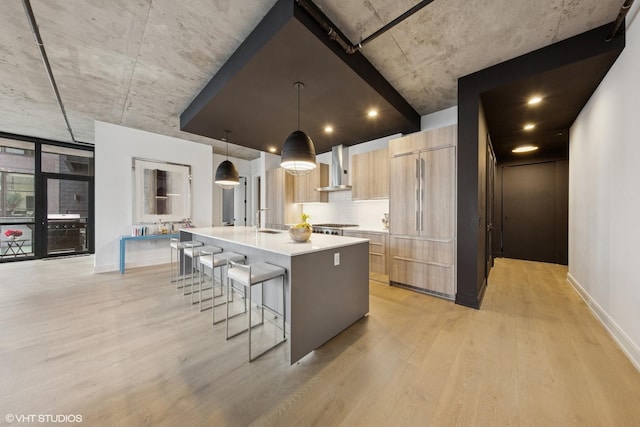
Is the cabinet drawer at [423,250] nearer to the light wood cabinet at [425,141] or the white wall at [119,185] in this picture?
the light wood cabinet at [425,141]

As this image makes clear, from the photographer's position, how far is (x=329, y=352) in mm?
2016

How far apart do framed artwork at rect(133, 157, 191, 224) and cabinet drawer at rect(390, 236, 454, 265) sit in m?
4.83

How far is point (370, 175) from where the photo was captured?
14.9ft

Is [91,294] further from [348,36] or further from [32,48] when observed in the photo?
[348,36]

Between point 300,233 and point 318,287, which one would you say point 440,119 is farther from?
point 318,287

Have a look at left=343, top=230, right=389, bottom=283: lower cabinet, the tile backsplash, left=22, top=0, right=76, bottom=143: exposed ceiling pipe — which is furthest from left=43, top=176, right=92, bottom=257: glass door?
left=343, top=230, right=389, bottom=283: lower cabinet

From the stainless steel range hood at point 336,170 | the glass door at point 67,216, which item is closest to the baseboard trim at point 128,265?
the glass door at point 67,216

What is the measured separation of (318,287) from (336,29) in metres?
2.34

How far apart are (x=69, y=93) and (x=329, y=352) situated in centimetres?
514

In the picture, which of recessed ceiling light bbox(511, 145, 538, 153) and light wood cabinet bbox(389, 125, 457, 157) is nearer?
light wood cabinet bbox(389, 125, 457, 157)

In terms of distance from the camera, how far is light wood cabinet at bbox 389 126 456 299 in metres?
3.12

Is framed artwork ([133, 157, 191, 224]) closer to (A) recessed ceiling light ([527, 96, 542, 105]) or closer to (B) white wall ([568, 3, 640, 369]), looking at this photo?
(A) recessed ceiling light ([527, 96, 542, 105])

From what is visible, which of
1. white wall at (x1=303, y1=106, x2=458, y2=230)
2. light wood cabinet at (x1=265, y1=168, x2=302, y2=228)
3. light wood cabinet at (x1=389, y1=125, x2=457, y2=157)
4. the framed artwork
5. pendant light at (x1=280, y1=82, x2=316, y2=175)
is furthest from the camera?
light wood cabinet at (x1=265, y1=168, x2=302, y2=228)

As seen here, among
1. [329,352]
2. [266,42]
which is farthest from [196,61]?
[329,352]
